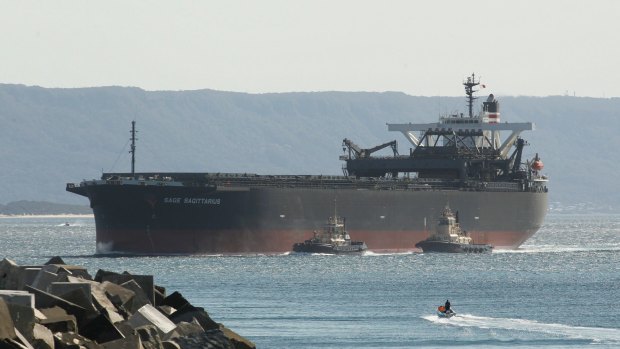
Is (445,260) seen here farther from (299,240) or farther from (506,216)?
(506,216)

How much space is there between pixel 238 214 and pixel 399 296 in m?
29.6

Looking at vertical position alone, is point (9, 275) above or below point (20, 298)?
above

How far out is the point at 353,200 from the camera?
304ft

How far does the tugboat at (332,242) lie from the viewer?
3398 inches

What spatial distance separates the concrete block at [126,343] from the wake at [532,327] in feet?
64.5

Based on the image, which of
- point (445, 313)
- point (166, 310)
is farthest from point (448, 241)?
point (166, 310)

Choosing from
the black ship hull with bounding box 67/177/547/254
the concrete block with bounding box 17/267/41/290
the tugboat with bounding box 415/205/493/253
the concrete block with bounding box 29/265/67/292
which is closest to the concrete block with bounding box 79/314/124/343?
the concrete block with bounding box 29/265/67/292

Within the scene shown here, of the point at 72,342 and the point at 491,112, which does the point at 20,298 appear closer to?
the point at 72,342

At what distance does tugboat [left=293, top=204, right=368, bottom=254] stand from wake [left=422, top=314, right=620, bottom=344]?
36.9 metres

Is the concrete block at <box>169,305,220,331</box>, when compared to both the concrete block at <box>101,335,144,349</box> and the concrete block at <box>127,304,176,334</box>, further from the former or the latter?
the concrete block at <box>101,335,144,349</box>

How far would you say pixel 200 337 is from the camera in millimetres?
28484

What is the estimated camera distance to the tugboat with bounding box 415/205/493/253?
92.1m

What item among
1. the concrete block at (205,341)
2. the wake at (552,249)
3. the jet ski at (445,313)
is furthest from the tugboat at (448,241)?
the concrete block at (205,341)

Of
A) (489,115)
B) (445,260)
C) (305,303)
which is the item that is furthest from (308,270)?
(489,115)
